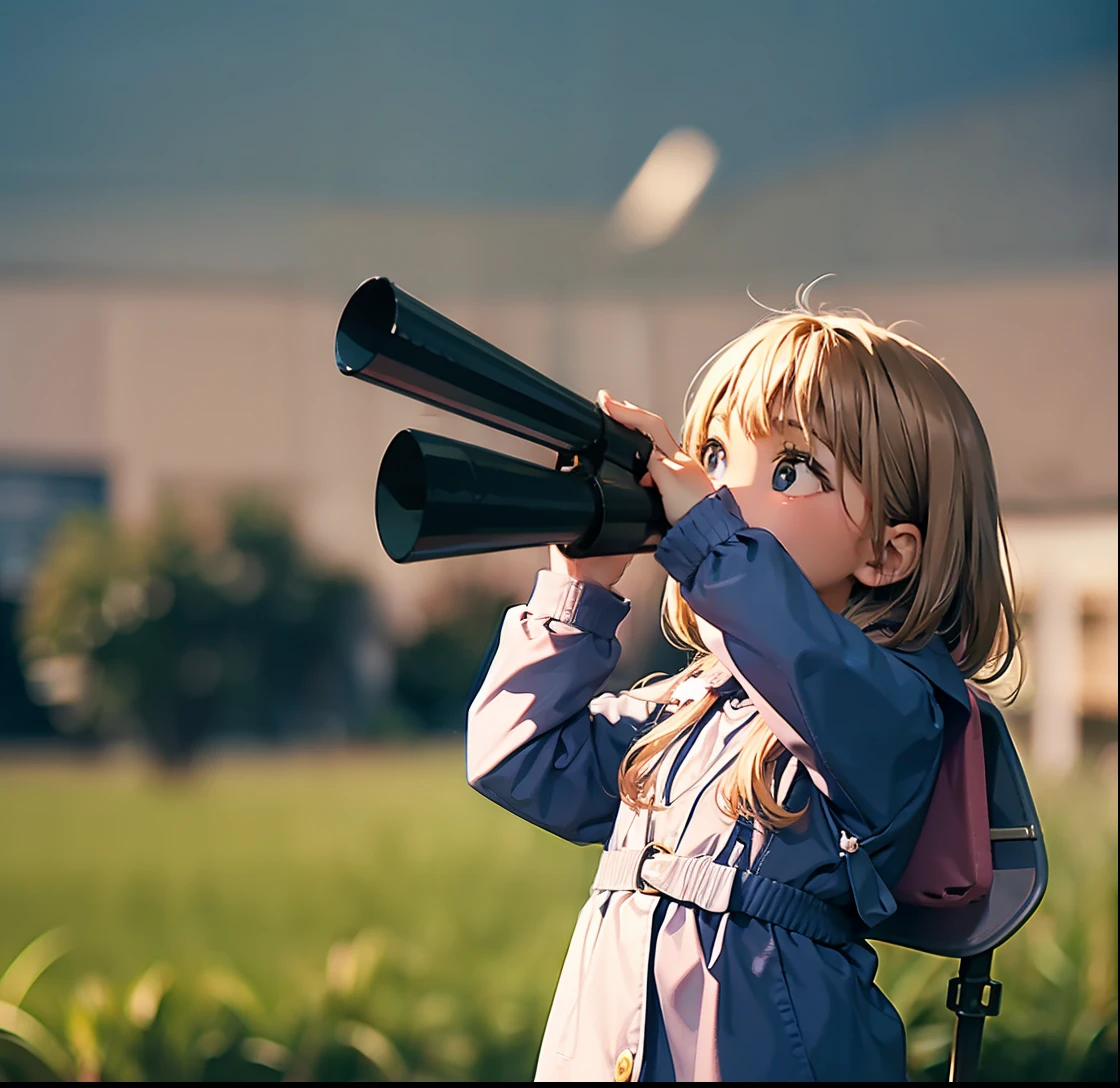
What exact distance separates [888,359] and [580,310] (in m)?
1.25

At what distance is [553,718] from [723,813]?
0.14 m

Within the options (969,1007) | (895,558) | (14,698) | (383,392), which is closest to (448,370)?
(895,558)

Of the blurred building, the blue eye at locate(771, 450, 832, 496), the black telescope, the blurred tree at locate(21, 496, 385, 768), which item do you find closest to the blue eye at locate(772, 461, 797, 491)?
the blue eye at locate(771, 450, 832, 496)

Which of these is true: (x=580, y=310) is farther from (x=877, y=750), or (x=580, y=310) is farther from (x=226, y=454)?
(x=877, y=750)

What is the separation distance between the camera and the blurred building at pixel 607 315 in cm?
207

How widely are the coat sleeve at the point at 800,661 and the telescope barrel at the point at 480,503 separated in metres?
0.05

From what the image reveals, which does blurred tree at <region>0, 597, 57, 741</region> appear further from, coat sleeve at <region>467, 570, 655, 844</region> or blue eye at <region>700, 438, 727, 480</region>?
blue eye at <region>700, 438, 727, 480</region>

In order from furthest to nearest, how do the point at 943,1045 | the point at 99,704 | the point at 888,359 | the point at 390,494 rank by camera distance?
1. the point at 99,704
2. the point at 943,1045
3. the point at 888,359
4. the point at 390,494

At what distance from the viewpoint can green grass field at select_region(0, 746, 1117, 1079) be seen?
6.42 feet

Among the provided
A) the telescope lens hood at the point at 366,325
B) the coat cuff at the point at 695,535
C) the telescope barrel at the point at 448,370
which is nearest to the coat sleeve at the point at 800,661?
the coat cuff at the point at 695,535

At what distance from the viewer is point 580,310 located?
6.93 ft

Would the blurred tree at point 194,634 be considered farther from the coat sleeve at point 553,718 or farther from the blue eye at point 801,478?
the blue eye at point 801,478

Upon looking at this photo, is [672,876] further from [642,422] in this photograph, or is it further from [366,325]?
[366,325]

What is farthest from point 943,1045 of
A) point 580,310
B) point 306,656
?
point 580,310
